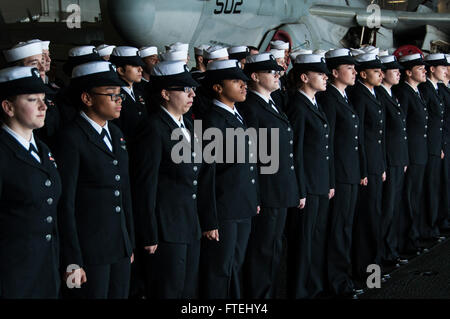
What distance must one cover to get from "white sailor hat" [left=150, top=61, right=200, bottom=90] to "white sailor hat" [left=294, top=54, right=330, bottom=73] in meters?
1.13

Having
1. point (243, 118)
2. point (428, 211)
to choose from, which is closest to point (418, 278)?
point (428, 211)

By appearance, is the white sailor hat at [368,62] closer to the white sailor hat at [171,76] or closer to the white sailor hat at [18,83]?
the white sailor hat at [171,76]

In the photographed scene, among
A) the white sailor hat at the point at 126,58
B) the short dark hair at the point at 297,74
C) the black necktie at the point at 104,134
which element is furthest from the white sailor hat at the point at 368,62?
the black necktie at the point at 104,134

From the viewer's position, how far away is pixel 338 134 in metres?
4.59

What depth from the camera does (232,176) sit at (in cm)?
367

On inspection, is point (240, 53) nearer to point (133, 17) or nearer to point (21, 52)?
point (21, 52)

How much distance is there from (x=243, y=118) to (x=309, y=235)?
96cm

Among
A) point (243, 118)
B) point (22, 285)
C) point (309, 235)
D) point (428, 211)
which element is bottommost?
point (428, 211)

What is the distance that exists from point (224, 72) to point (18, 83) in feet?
4.52

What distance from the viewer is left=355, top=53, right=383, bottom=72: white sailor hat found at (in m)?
4.91

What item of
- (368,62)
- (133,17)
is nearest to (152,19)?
(133,17)

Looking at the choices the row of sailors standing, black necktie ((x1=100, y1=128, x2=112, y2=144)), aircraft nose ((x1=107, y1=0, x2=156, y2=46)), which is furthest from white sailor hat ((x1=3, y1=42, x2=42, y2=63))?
aircraft nose ((x1=107, y1=0, x2=156, y2=46))
